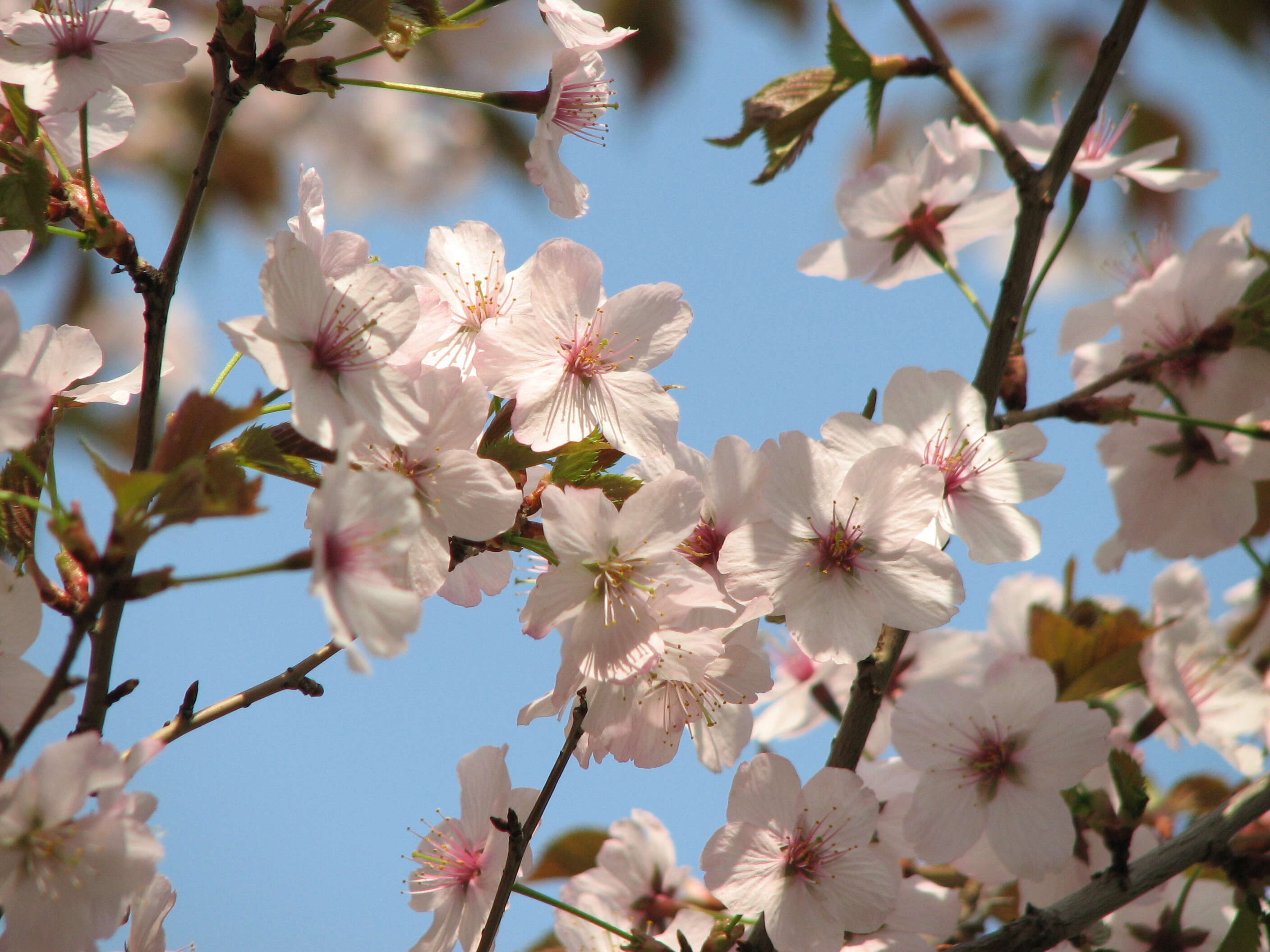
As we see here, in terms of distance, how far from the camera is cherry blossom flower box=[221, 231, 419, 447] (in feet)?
2.55

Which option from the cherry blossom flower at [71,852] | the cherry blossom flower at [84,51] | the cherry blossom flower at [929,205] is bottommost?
the cherry blossom flower at [71,852]

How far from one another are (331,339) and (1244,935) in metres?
1.24

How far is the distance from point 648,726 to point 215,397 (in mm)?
565

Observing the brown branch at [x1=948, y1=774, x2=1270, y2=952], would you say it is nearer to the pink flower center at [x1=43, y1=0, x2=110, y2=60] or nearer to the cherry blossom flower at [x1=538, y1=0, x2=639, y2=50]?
the cherry blossom flower at [x1=538, y1=0, x2=639, y2=50]

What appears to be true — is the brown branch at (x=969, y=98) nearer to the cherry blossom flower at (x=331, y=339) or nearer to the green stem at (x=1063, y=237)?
the green stem at (x=1063, y=237)

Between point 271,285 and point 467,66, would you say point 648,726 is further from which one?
point 467,66

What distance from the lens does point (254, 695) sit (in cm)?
85

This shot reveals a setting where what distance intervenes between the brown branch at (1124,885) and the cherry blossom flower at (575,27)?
103 cm

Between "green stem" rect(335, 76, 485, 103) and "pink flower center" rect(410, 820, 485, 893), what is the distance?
2.62 feet

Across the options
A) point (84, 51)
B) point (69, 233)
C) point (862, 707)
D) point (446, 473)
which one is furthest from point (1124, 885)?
point (84, 51)

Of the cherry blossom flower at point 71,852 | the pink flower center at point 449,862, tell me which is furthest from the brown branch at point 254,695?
the pink flower center at point 449,862

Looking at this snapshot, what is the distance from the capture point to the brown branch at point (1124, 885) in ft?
3.38

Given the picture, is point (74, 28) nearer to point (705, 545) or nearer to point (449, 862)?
point (705, 545)

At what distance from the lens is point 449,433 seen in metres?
0.86
